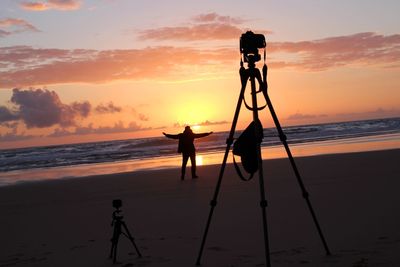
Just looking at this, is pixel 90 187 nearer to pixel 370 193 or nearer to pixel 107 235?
pixel 107 235

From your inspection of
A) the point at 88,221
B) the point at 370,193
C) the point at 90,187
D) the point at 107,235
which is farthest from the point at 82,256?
the point at 90,187

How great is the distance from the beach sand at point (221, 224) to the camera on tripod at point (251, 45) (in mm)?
2465

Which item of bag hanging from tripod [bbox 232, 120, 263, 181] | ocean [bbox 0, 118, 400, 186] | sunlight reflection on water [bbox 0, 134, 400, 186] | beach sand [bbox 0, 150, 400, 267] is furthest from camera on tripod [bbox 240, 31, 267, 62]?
ocean [bbox 0, 118, 400, 186]

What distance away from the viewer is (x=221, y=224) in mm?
7555

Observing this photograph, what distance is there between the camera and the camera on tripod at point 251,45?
527cm

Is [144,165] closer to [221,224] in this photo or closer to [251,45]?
[221,224]

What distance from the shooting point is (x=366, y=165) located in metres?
14.5

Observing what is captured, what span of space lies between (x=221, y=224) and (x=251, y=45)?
3.45 metres

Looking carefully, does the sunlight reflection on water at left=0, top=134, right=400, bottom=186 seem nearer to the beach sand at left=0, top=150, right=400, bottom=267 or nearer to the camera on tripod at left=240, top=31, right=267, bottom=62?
the beach sand at left=0, top=150, right=400, bottom=267

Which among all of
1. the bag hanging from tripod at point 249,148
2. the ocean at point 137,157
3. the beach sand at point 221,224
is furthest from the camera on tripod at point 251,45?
the ocean at point 137,157

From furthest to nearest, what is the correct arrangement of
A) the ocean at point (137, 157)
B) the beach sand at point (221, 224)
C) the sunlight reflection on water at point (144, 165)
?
the ocean at point (137, 157) → the sunlight reflection on water at point (144, 165) → the beach sand at point (221, 224)

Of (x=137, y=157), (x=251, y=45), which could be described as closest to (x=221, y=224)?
(x=251, y=45)

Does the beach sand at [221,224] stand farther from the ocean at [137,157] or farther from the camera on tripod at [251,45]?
the ocean at [137,157]

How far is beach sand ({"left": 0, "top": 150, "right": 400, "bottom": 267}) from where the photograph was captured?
5.76 meters
